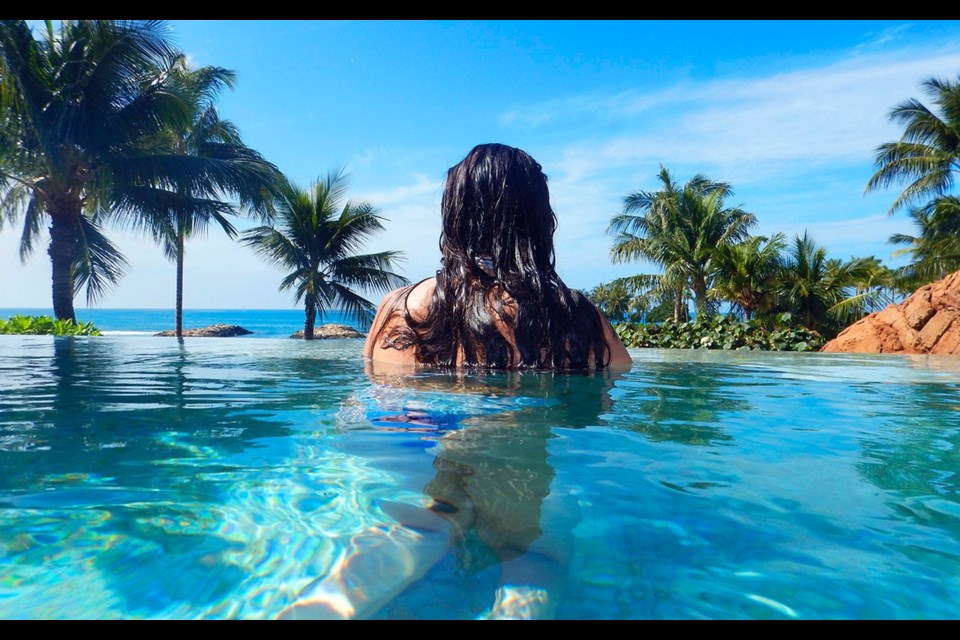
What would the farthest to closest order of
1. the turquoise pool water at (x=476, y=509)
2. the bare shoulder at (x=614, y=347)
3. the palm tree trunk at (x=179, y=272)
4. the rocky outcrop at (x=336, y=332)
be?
the rocky outcrop at (x=336, y=332) < the palm tree trunk at (x=179, y=272) < the bare shoulder at (x=614, y=347) < the turquoise pool water at (x=476, y=509)

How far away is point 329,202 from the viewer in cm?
1836

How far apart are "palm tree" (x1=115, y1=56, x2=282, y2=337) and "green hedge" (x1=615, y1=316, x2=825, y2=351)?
384 inches

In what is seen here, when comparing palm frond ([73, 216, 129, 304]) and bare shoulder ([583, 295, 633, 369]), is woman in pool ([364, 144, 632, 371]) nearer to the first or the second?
bare shoulder ([583, 295, 633, 369])

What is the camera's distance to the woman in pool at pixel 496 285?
3.17m

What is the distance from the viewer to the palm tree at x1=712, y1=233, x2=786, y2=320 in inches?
676

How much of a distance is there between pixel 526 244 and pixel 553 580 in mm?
2379

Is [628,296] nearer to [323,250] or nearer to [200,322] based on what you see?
[323,250]

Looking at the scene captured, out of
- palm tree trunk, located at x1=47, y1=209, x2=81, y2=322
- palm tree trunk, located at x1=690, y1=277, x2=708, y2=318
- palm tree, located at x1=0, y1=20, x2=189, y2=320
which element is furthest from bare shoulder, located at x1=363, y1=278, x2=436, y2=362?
palm tree trunk, located at x1=690, y1=277, x2=708, y2=318

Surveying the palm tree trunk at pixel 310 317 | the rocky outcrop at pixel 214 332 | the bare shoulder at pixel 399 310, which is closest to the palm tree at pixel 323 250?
the palm tree trunk at pixel 310 317

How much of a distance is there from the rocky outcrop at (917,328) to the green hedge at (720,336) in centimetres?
103

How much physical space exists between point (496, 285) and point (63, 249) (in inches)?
514

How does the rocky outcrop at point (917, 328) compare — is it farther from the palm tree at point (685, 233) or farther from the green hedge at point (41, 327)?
the green hedge at point (41, 327)
